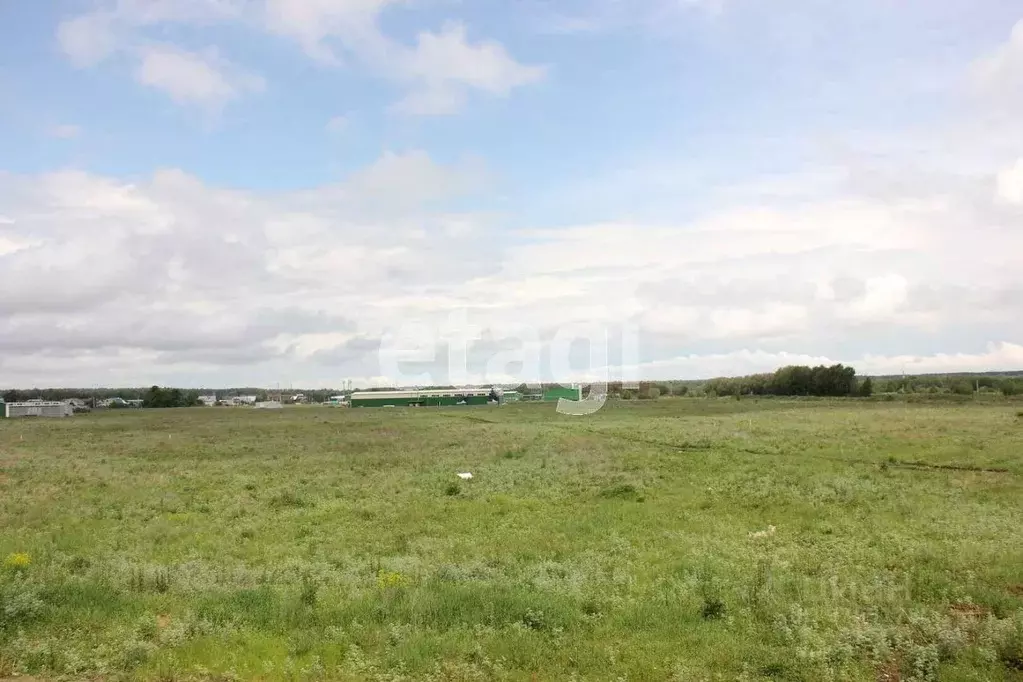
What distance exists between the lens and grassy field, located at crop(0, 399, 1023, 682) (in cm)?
836

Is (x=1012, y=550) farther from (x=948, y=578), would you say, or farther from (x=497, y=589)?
(x=497, y=589)

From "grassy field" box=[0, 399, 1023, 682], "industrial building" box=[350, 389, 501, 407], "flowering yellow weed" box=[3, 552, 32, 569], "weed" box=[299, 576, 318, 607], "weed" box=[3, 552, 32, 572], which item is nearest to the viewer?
"grassy field" box=[0, 399, 1023, 682]

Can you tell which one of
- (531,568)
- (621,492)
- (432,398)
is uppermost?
(432,398)

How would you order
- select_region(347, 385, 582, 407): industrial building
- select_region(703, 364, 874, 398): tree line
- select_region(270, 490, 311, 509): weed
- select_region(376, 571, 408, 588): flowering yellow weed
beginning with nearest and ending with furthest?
select_region(376, 571, 408, 588): flowering yellow weed
select_region(270, 490, 311, 509): weed
select_region(703, 364, 874, 398): tree line
select_region(347, 385, 582, 407): industrial building

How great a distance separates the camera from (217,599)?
10766mm

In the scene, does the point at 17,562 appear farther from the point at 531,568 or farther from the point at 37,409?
the point at 37,409

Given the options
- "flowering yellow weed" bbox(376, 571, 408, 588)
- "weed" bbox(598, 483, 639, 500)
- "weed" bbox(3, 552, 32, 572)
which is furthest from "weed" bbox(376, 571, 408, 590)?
"weed" bbox(598, 483, 639, 500)

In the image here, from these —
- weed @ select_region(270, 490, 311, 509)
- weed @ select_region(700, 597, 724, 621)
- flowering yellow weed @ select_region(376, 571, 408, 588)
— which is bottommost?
weed @ select_region(270, 490, 311, 509)

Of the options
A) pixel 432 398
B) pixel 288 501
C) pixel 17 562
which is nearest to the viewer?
pixel 17 562

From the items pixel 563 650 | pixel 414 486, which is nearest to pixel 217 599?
pixel 563 650

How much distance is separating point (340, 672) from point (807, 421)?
52434 mm

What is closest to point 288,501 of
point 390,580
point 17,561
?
point 17,561

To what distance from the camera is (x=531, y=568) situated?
539 inches

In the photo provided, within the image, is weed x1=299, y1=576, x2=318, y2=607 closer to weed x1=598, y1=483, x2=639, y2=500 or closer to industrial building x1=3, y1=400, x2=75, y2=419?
weed x1=598, y1=483, x2=639, y2=500
